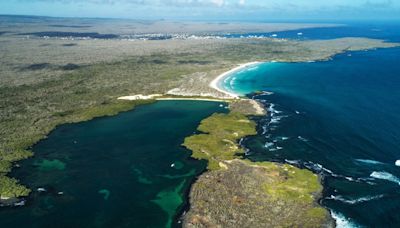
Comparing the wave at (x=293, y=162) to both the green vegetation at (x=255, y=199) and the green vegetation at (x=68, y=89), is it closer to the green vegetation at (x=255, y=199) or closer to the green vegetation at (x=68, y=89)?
the green vegetation at (x=255, y=199)

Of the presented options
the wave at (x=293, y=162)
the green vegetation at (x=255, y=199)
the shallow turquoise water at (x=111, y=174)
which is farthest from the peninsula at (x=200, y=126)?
the wave at (x=293, y=162)

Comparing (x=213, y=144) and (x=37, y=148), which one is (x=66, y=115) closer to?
(x=37, y=148)

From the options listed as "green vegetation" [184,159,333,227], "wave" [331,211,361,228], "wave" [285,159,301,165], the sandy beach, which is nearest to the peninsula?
"green vegetation" [184,159,333,227]

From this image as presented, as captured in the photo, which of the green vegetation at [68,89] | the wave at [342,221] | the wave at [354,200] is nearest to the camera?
the wave at [342,221]

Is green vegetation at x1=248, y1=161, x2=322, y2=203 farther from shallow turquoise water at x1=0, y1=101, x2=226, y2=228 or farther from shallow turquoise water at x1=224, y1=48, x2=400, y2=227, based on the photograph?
shallow turquoise water at x1=0, y1=101, x2=226, y2=228

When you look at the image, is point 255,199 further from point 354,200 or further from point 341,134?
point 341,134

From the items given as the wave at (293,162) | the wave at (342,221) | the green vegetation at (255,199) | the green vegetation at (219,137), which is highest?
the green vegetation at (219,137)

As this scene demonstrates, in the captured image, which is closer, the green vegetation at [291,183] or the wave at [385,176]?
the green vegetation at [291,183]
